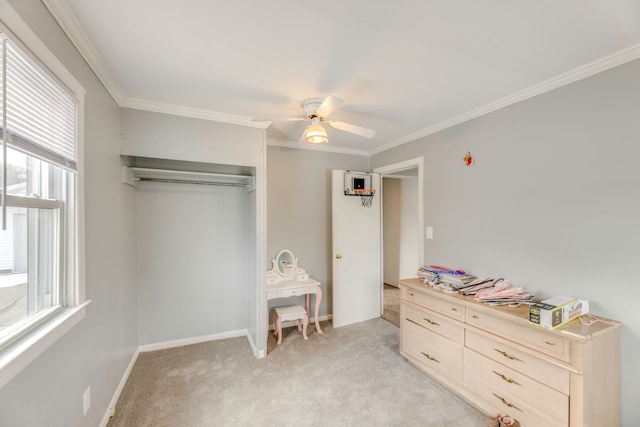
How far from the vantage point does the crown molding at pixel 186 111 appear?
90.1 inches

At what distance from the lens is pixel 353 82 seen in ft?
6.42

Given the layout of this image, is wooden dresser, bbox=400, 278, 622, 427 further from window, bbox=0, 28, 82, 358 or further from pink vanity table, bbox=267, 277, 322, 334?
window, bbox=0, 28, 82, 358

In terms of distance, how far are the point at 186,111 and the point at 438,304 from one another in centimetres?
283

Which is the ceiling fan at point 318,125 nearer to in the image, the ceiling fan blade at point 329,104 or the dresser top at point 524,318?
the ceiling fan blade at point 329,104

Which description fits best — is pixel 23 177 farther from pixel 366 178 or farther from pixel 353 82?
pixel 366 178

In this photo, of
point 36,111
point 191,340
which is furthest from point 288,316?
point 36,111

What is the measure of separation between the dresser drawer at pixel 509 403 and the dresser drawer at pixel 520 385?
22mm

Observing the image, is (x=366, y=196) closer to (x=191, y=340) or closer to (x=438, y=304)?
(x=438, y=304)

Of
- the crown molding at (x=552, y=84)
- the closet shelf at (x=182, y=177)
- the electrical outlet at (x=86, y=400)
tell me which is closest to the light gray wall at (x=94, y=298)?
the electrical outlet at (x=86, y=400)

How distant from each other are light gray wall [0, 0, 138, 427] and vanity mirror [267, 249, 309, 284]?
4.74 ft

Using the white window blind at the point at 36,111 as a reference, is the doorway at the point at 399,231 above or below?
below

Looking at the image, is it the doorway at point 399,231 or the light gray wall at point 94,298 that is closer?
the light gray wall at point 94,298

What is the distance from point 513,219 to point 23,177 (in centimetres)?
306

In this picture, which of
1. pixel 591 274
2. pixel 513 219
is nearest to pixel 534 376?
pixel 591 274
